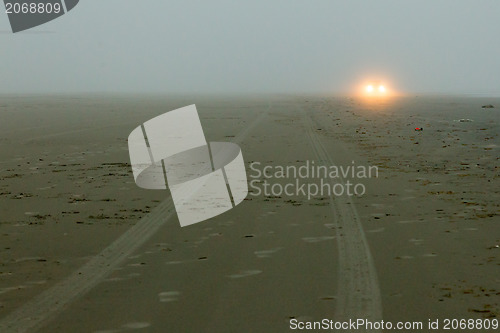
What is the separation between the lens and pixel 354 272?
6.46 m

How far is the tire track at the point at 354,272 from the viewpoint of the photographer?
5.30 meters

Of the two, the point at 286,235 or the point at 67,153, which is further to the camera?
the point at 67,153

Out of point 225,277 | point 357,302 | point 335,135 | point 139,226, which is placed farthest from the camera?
point 335,135

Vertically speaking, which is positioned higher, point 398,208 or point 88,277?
point 88,277

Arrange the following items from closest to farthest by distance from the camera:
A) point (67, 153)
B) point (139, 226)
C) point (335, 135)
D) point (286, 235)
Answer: point (286, 235) < point (139, 226) < point (67, 153) < point (335, 135)

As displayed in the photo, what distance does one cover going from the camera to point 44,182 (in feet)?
41.7

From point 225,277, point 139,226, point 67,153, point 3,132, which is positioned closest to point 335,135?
point 67,153

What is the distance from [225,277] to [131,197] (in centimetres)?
513

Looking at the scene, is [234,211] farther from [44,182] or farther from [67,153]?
[67,153]

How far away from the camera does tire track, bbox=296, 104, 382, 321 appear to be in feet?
17.4

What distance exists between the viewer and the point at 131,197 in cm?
1108

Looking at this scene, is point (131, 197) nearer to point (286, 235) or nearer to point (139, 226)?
point (139, 226)

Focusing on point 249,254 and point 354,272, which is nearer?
point 354,272

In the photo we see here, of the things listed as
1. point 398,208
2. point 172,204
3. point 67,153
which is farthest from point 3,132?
point 398,208
